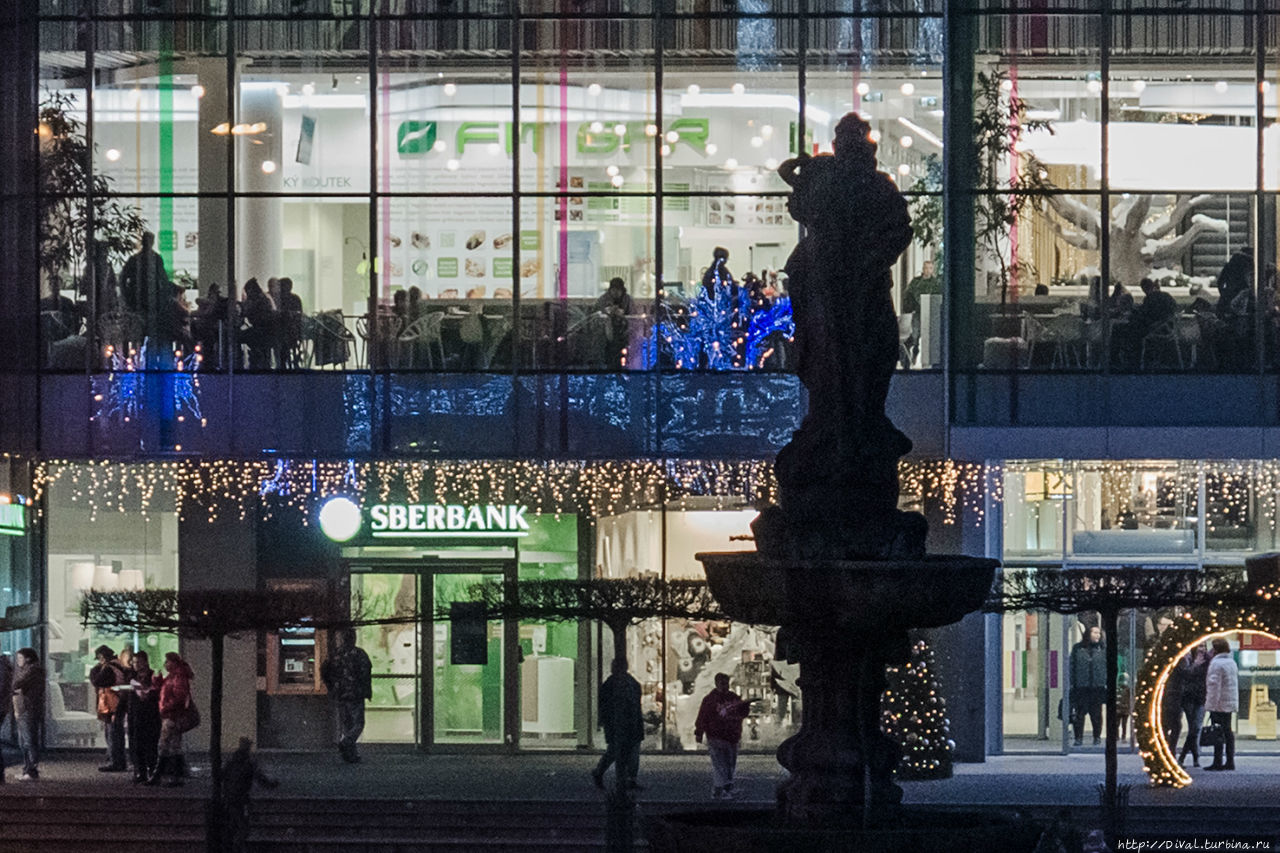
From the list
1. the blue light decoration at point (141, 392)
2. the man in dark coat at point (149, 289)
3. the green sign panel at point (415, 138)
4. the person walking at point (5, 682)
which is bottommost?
the person walking at point (5, 682)

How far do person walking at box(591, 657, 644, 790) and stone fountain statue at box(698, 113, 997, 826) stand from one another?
10.2 meters

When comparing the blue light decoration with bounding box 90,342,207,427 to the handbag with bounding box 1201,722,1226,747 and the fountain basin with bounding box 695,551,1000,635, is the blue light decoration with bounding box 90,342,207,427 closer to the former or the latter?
the handbag with bounding box 1201,722,1226,747

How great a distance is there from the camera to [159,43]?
31.0 metres

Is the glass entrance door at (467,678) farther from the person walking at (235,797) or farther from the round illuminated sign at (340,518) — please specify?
the person walking at (235,797)

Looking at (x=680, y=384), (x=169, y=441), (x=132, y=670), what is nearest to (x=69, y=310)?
(x=169, y=441)

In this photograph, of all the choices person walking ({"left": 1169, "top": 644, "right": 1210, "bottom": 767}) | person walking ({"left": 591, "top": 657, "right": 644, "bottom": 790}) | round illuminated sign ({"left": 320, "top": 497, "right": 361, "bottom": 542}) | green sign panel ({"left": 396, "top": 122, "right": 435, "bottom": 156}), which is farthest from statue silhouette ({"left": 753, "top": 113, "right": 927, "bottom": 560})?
round illuminated sign ({"left": 320, "top": 497, "right": 361, "bottom": 542})

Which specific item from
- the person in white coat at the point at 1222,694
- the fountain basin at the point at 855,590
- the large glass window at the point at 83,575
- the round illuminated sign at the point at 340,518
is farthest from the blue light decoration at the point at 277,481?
the fountain basin at the point at 855,590

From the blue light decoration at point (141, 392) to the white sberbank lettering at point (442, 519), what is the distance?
2727 mm

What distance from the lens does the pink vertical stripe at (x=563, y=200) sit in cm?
3053

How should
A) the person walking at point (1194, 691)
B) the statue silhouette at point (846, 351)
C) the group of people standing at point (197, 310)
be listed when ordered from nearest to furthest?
the statue silhouette at point (846, 351)
the person walking at point (1194, 691)
the group of people standing at point (197, 310)

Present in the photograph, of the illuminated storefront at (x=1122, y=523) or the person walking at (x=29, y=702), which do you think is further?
the illuminated storefront at (x=1122, y=523)

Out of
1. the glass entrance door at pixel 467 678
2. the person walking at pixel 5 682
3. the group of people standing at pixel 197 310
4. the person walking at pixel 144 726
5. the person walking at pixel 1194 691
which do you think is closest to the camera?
the person walking at pixel 144 726

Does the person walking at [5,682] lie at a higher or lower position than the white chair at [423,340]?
lower

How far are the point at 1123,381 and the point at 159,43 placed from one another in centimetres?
1208
